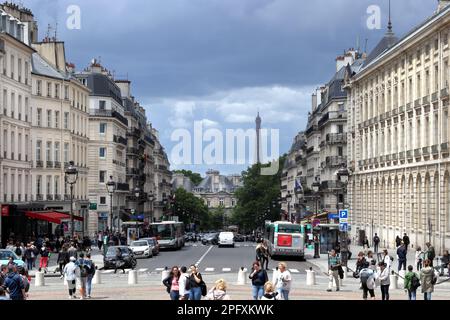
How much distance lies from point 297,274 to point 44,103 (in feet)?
148

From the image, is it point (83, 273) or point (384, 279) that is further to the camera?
point (83, 273)

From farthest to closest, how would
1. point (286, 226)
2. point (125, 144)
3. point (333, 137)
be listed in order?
1. point (125, 144)
2. point (333, 137)
3. point (286, 226)

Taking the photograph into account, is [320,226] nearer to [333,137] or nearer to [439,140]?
[439,140]

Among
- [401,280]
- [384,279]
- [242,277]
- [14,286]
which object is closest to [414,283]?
[384,279]

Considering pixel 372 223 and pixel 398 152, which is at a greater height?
pixel 398 152

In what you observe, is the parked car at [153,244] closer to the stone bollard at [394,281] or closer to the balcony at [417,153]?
the balcony at [417,153]

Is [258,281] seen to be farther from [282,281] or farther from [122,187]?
[122,187]

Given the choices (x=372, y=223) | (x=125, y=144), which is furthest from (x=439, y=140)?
(x=125, y=144)

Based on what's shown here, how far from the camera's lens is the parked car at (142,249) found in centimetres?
6223

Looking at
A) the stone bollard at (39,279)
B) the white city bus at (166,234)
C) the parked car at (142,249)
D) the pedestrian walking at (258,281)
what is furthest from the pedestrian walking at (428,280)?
the white city bus at (166,234)

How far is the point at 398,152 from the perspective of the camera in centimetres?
7338

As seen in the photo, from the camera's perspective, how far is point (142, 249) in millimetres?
62375

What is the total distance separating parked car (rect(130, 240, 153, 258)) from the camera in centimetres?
6223
